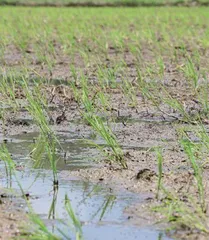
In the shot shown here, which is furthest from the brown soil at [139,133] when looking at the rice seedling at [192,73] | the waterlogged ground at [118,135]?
the rice seedling at [192,73]

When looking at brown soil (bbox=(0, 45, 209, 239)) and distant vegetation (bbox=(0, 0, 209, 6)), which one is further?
distant vegetation (bbox=(0, 0, 209, 6))

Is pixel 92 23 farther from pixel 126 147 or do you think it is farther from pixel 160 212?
pixel 160 212

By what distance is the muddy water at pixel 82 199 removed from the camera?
367cm

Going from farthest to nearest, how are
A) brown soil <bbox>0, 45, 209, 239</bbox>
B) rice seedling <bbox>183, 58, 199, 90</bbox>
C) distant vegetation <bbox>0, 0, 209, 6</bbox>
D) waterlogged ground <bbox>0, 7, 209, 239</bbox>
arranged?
1. distant vegetation <bbox>0, 0, 209, 6</bbox>
2. rice seedling <bbox>183, 58, 199, 90</bbox>
3. brown soil <bbox>0, 45, 209, 239</bbox>
4. waterlogged ground <bbox>0, 7, 209, 239</bbox>

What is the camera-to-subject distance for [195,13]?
1791 centimetres

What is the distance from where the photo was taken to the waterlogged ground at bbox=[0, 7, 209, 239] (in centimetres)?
387

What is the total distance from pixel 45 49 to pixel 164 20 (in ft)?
18.3

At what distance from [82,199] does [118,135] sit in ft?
5.41

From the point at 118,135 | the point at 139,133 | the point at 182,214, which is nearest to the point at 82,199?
the point at 182,214

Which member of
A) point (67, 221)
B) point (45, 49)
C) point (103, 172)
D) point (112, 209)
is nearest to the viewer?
point (67, 221)

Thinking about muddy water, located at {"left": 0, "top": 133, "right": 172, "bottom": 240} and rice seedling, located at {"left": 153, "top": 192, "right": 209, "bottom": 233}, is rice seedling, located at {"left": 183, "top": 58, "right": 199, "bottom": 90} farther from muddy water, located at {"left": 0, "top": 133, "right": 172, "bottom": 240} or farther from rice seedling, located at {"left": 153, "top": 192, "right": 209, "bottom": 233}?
rice seedling, located at {"left": 153, "top": 192, "right": 209, "bottom": 233}

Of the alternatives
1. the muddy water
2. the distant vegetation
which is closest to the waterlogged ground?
the muddy water

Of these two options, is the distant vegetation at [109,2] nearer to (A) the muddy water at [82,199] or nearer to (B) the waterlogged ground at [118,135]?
(B) the waterlogged ground at [118,135]

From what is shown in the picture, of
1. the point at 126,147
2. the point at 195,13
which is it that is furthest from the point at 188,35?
the point at 126,147
